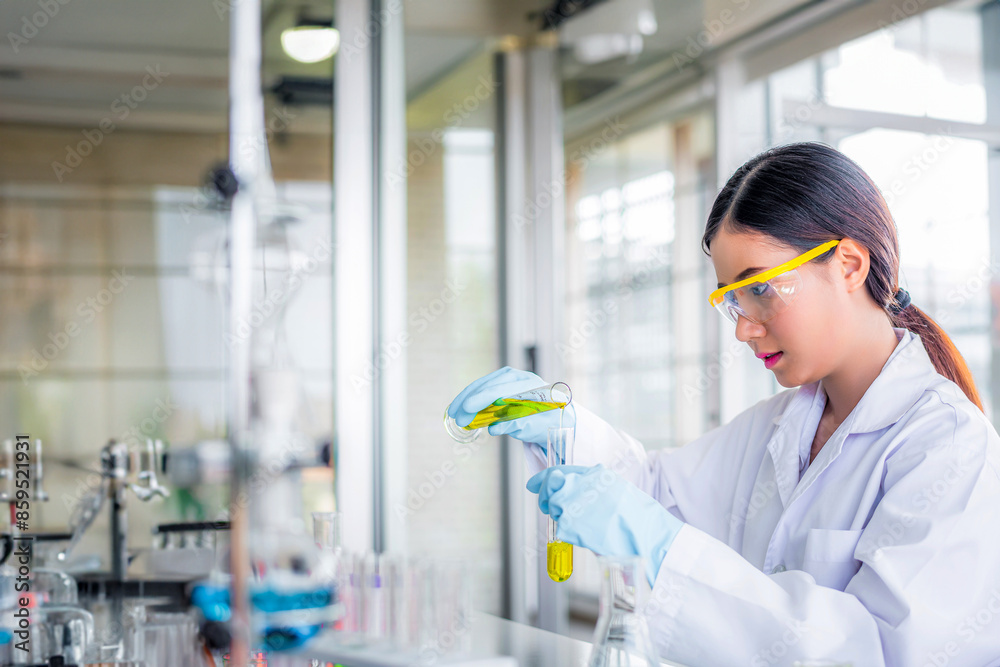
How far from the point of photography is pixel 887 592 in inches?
51.1

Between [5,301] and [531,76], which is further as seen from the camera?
[531,76]

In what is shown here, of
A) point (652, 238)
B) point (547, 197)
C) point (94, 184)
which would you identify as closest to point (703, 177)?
point (652, 238)

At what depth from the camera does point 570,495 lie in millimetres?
1382

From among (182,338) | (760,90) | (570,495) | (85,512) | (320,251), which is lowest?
(85,512)

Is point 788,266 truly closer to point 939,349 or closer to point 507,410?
point 939,349

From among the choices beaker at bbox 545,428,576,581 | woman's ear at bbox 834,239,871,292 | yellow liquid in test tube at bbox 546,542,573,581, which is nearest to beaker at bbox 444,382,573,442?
beaker at bbox 545,428,576,581

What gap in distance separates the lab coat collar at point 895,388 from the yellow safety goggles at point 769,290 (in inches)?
8.3

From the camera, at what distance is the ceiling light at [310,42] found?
3125mm

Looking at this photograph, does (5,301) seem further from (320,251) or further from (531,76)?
(531,76)

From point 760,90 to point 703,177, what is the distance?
0.37 m

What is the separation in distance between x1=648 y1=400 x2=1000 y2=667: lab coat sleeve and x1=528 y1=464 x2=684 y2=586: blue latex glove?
0.08ft

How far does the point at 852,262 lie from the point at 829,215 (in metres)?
0.09

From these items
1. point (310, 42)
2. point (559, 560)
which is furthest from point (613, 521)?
point (310, 42)

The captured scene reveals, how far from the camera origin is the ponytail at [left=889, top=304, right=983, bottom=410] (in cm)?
163
